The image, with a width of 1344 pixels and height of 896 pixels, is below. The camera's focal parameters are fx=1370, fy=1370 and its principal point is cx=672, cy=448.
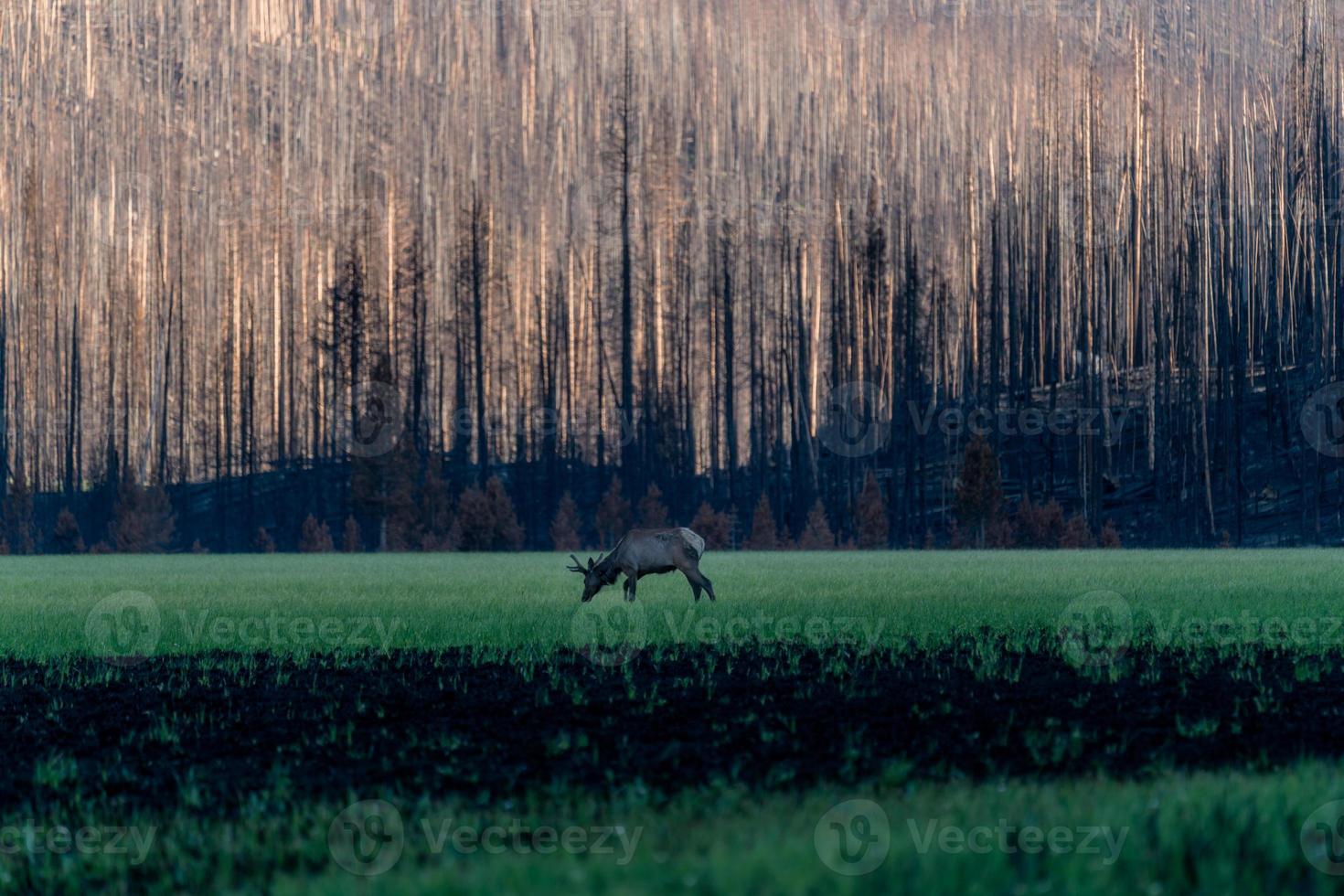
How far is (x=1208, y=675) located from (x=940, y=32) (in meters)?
50.8

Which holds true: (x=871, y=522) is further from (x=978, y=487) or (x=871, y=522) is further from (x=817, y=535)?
(x=978, y=487)

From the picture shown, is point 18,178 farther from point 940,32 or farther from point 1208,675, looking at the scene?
point 1208,675

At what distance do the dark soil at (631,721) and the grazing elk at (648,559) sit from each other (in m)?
4.78

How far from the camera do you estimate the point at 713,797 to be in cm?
575

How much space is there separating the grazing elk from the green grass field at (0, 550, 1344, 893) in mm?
372

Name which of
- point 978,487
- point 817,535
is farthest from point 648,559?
point 817,535

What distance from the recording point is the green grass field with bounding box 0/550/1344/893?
4281 mm

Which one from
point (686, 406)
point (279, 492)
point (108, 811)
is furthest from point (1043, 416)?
point (108, 811)

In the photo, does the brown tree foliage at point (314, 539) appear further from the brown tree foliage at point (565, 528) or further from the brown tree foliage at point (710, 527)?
the brown tree foliage at point (710, 527)

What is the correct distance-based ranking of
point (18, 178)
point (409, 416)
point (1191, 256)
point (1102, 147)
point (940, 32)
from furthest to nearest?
point (18, 178) → point (940, 32) → point (409, 416) → point (1102, 147) → point (1191, 256)

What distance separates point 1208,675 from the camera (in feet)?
32.3

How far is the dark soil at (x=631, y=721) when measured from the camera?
646 cm

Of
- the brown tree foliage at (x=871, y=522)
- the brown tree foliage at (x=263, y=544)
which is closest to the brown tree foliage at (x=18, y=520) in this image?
the brown tree foliage at (x=263, y=544)

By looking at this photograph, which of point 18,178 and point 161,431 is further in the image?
point 18,178
